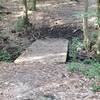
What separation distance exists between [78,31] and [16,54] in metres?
3.67

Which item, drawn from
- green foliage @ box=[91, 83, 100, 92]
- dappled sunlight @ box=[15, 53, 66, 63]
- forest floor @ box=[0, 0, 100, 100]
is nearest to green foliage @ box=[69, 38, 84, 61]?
dappled sunlight @ box=[15, 53, 66, 63]

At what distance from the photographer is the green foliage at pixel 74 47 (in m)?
9.32

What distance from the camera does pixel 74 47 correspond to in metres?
10.6

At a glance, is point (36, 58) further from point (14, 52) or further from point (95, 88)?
point (95, 88)

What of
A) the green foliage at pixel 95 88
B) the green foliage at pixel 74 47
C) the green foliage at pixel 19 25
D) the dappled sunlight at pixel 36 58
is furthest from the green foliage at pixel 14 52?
the green foliage at pixel 95 88

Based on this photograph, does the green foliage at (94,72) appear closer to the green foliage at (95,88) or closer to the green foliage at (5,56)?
the green foliage at (95,88)

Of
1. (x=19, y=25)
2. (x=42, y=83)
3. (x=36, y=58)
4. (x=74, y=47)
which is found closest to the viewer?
(x=42, y=83)

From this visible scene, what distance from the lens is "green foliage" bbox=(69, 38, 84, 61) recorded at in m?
9.32

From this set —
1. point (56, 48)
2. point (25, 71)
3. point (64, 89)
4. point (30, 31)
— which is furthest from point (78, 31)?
point (64, 89)

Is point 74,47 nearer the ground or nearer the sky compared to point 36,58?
nearer the ground

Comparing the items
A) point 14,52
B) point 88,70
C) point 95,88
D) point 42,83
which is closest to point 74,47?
point 14,52

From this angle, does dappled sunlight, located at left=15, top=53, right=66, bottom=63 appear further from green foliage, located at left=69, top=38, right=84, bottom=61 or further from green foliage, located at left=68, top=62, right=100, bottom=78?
green foliage, located at left=68, top=62, right=100, bottom=78

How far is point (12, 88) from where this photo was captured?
5566 mm

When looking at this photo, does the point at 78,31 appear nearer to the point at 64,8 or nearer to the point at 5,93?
the point at 64,8
